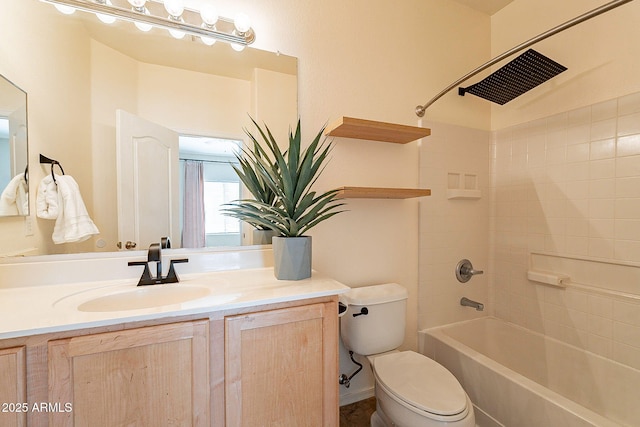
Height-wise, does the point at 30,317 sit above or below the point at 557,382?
above

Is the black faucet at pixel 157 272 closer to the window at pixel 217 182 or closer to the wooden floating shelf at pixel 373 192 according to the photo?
the window at pixel 217 182

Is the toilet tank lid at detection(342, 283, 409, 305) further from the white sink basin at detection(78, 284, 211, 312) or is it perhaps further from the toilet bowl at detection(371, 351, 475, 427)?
the white sink basin at detection(78, 284, 211, 312)

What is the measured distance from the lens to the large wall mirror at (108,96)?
1027mm

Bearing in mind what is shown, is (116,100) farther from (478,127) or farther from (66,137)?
(478,127)

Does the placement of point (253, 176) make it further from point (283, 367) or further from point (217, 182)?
point (283, 367)

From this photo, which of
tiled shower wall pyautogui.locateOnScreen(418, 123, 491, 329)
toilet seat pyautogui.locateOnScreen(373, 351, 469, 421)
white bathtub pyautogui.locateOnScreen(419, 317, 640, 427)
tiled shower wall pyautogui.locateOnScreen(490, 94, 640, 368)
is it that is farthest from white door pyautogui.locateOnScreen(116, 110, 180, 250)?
tiled shower wall pyautogui.locateOnScreen(490, 94, 640, 368)

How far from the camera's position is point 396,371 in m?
1.24

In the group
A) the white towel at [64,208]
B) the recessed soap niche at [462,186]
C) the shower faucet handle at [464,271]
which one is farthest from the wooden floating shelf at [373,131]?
the white towel at [64,208]

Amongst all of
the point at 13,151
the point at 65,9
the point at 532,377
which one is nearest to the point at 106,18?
the point at 65,9

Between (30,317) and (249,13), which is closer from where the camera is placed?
(30,317)

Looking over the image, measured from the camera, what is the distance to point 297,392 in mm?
943

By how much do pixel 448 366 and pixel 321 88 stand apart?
179 cm

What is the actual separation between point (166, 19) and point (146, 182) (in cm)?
71

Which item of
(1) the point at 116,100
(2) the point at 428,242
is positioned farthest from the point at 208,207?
(2) the point at 428,242
